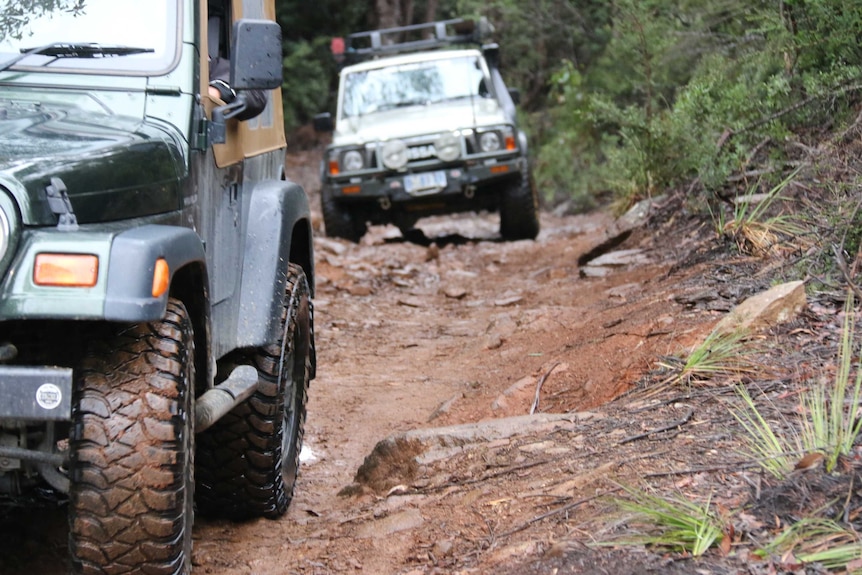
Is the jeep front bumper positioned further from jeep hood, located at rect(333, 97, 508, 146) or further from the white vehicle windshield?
the white vehicle windshield

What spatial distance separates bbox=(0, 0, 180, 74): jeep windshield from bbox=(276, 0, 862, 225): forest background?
4.21 m

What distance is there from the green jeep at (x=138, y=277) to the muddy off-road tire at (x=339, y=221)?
702 centimetres

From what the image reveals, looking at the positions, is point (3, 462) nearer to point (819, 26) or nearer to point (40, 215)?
point (40, 215)

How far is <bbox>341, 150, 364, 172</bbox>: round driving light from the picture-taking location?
34.4 ft

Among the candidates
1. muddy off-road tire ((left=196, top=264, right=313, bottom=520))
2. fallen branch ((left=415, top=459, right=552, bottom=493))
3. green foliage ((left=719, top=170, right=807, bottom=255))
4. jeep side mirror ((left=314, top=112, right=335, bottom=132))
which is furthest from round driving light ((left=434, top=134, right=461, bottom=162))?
fallen branch ((left=415, top=459, right=552, bottom=493))

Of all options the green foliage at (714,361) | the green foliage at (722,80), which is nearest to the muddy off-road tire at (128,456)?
the green foliage at (714,361)

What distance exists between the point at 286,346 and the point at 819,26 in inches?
171

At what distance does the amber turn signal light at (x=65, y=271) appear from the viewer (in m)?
2.30

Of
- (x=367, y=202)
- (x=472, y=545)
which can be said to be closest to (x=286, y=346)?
(x=472, y=545)

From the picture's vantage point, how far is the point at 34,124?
2.72 metres

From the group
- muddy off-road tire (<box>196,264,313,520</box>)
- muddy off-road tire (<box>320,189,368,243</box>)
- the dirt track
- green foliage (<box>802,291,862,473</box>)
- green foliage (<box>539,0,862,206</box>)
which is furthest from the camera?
muddy off-road tire (<box>320,189,368,243</box>)

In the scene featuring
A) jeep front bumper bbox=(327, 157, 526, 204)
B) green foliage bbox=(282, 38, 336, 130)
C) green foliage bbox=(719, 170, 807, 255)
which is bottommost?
green foliage bbox=(282, 38, 336, 130)

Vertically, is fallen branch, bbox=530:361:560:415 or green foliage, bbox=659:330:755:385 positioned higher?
green foliage, bbox=659:330:755:385

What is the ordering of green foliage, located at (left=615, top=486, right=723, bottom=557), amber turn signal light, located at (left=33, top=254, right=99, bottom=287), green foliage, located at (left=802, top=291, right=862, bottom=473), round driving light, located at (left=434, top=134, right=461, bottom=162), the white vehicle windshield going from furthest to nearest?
the white vehicle windshield
round driving light, located at (left=434, top=134, right=461, bottom=162)
green foliage, located at (left=802, top=291, right=862, bottom=473)
green foliage, located at (left=615, top=486, right=723, bottom=557)
amber turn signal light, located at (left=33, top=254, right=99, bottom=287)
